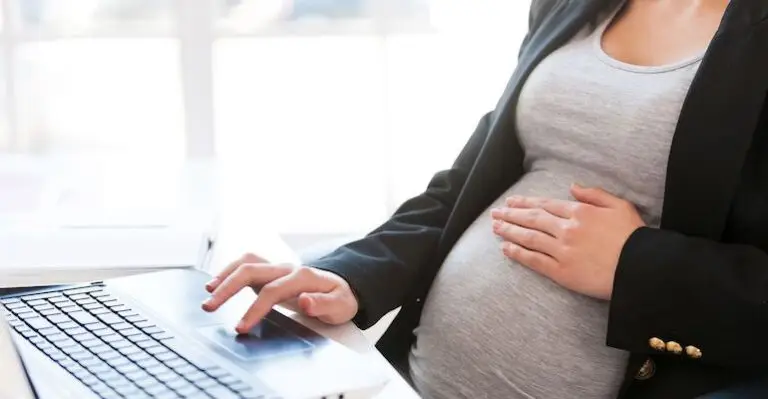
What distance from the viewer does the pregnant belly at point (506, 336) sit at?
1036 mm

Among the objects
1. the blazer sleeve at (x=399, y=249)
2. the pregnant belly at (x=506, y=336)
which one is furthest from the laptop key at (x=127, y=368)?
the pregnant belly at (x=506, y=336)

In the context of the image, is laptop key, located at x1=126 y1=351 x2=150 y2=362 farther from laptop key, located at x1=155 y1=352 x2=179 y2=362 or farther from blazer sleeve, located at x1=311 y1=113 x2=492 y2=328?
blazer sleeve, located at x1=311 y1=113 x2=492 y2=328

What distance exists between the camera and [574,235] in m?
1.02

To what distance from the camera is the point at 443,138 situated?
188cm

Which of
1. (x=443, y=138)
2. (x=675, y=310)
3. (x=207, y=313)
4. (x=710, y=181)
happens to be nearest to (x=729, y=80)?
(x=710, y=181)

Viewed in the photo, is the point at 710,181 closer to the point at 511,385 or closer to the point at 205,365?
the point at 511,385

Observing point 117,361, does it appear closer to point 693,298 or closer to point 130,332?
point 130,332

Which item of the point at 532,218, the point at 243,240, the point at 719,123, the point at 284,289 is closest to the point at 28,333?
the point at 284,289

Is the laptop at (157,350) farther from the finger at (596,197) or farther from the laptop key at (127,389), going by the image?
the finger at (596,197)

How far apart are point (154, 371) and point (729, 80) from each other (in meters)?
0.60

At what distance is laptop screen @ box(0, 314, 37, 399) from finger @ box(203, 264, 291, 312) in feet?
0.67

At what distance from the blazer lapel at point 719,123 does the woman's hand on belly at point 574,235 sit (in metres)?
0.06

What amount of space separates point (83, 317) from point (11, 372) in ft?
0.55

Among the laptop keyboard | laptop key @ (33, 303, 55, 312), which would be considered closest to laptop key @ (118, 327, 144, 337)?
the laptop keyboard
